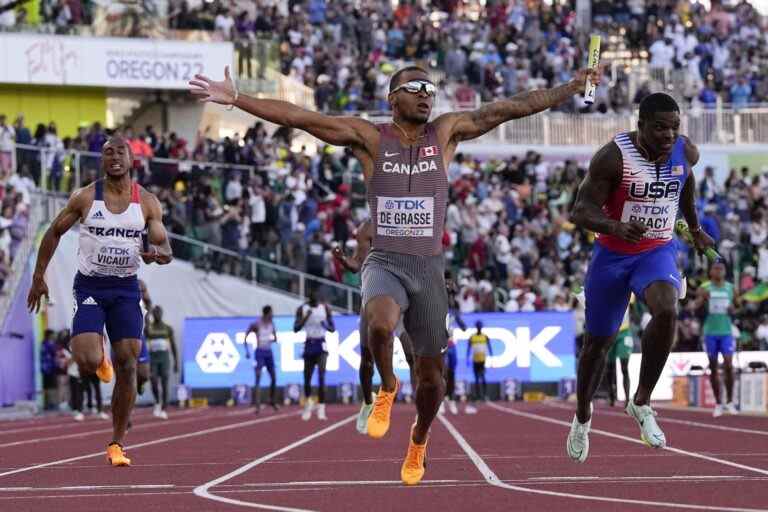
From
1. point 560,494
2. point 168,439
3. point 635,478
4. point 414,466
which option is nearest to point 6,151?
point 168,439

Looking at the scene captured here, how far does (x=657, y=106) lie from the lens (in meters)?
11.7

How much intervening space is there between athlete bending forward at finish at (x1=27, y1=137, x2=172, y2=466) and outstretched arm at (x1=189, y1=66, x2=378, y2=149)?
2874 millimetres

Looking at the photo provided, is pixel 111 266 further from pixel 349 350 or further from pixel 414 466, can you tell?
pixel 349 350

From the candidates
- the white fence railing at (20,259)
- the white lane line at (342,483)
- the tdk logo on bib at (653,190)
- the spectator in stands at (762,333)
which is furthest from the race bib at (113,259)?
the spectator in stands at (762,333)

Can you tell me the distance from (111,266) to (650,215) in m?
4.26

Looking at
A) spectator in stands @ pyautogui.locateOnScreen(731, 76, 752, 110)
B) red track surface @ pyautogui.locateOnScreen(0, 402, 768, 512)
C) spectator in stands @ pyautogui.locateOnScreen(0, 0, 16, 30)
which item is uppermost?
spectator in stands @ pyautogui.locateOnScreen(0, 0, 16, 30)

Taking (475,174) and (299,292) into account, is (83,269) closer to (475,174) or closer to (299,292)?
(299,292)

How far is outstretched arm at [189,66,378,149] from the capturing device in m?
10.7

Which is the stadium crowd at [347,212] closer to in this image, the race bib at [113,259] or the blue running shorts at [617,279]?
the race bib at [113,259]

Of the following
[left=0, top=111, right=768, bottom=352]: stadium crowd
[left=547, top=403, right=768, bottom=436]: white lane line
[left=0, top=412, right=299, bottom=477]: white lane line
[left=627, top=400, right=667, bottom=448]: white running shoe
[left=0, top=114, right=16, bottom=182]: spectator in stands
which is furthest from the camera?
[left=0, top=111, right=768, bottom=352]: stadium crowd

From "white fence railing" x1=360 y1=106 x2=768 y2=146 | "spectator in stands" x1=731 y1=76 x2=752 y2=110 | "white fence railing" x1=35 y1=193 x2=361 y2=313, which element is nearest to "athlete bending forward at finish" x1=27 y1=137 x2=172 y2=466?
"white fence railing" x1=35 y1=193 x2=361 y2=313

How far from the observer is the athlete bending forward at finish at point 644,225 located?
1169 centimetres

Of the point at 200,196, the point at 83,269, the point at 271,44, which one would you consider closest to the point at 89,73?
the point at 271,44

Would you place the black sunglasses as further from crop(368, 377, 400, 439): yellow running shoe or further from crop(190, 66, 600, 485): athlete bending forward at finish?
crop(368, 377, 400, 439): yellow running shoe
